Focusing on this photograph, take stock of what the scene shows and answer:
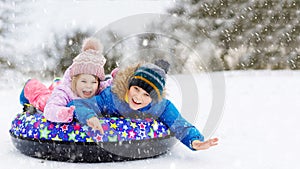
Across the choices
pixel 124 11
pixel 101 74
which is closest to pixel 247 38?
pixel 124 11

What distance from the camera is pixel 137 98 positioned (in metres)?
2.82

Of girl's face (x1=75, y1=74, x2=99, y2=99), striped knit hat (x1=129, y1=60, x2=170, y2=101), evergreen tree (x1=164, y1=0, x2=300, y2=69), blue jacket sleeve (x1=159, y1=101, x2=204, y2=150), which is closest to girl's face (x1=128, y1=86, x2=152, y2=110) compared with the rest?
striped knit hat (x1=129, y1=60, x2=170, y2=101)

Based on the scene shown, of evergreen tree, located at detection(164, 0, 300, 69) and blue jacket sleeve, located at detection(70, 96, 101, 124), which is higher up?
evergreen tree, located at detection(164, 0, 300, 69)

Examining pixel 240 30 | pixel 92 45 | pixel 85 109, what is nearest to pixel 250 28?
pixel 240 30

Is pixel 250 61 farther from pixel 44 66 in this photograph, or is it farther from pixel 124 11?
pixel 44 66

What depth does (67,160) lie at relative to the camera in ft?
9.43

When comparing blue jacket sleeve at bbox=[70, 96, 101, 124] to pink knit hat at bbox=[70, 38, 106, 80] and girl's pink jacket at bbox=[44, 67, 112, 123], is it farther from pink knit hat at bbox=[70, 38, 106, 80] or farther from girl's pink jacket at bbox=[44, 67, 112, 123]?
pink knit hat at bbox=[70, 38, 106, 80]

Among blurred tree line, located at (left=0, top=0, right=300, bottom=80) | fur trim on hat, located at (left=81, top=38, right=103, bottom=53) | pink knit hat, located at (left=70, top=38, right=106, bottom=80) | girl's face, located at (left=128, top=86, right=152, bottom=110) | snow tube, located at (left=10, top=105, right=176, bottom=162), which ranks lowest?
snow tube, located at (left=10, top=105, right=176, bottom=162)

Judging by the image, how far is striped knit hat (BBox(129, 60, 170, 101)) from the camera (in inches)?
110

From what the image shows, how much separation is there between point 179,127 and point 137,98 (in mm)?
441

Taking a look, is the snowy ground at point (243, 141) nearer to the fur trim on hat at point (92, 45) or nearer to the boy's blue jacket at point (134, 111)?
the boy's blue jacket at point (134, 111)

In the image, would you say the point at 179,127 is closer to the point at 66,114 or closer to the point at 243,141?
the point at 66,114

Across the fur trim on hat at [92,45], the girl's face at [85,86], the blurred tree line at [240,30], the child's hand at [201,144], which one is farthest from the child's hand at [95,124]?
the blurred tree line at [240,30]

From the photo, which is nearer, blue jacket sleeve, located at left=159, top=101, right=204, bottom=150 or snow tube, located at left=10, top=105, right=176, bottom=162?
snow tube, located at left=10, top=105, right=176, bottom=162
